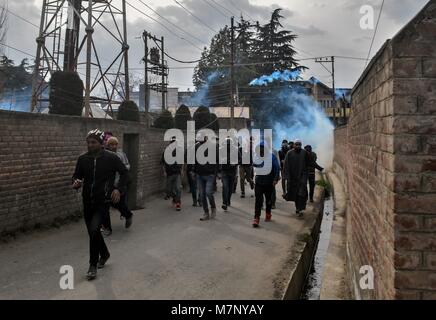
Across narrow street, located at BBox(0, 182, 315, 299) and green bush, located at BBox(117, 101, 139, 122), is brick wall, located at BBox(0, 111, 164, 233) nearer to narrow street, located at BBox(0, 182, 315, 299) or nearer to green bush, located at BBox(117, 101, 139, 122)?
narrow street, located at BBox(0, 182, 315, 299)

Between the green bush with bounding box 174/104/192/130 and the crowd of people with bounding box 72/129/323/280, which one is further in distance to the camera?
the green bush with bounding box 174/104/192/130

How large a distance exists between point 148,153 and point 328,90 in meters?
51.7

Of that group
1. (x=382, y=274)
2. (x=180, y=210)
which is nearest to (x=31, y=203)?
(x=180, y=210)

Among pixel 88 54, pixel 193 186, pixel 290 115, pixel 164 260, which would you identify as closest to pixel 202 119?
pixel 88 54

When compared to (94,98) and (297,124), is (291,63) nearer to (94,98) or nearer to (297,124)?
(297,124)

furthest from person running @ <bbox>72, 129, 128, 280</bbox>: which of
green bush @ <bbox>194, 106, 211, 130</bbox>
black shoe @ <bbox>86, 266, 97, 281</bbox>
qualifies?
green bush @ <bbox>194, 106, 211, 130</bbox>

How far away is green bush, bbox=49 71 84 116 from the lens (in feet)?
36.7

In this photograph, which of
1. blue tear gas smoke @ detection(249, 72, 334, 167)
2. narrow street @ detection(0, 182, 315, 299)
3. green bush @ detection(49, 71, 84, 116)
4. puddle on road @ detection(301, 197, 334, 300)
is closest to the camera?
narrow street @ detection(0, 182, 315, 299)

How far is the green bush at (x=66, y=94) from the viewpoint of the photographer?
11188mm

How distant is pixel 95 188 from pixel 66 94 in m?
7.41

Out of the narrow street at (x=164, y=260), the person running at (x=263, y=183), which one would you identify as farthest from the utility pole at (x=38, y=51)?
the person running at (x=263, y=183)

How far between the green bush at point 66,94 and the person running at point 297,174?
20.8 feet

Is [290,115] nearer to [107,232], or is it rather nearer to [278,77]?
[278,77]

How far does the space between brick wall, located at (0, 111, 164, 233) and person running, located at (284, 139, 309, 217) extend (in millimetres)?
4642
